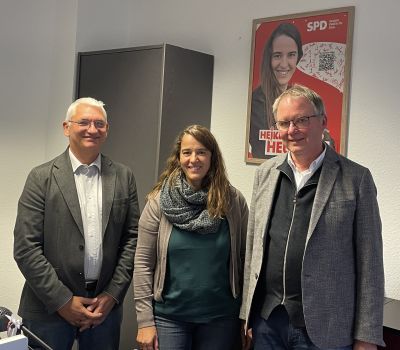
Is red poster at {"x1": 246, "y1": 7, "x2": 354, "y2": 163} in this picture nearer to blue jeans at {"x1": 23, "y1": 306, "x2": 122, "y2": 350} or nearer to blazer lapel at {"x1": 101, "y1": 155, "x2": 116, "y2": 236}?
blazer lapel at {"x1": 101, "y1": 155, "x2": 116, "y2": 236}

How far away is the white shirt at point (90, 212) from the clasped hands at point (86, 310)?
9cm

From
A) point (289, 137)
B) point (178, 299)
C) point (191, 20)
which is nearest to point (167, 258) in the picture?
point (178, 299)

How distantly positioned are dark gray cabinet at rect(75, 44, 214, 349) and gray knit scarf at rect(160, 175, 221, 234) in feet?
3.12

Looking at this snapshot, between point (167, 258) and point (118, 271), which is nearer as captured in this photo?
point (167, 258)

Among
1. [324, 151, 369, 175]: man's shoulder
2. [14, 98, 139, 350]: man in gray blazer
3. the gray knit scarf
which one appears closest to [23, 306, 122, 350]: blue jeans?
[14, 98, 139, 350]: man in gray blazer

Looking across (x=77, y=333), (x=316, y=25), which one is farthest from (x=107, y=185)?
(x=316, y=25)

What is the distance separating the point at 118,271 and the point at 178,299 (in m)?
0.31

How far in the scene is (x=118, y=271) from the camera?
6.75 ft

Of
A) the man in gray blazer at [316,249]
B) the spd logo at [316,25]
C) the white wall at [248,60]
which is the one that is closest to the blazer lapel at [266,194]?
the man in gray blazer at [316,249]

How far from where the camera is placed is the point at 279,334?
1.69m

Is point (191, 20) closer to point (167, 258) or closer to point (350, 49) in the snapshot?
point (350, 49)

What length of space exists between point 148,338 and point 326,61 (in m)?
1.59

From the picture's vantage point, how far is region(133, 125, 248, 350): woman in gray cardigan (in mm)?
1874

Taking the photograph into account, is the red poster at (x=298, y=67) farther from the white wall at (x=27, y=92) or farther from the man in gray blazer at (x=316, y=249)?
the white wall at (x=27, y=92)
